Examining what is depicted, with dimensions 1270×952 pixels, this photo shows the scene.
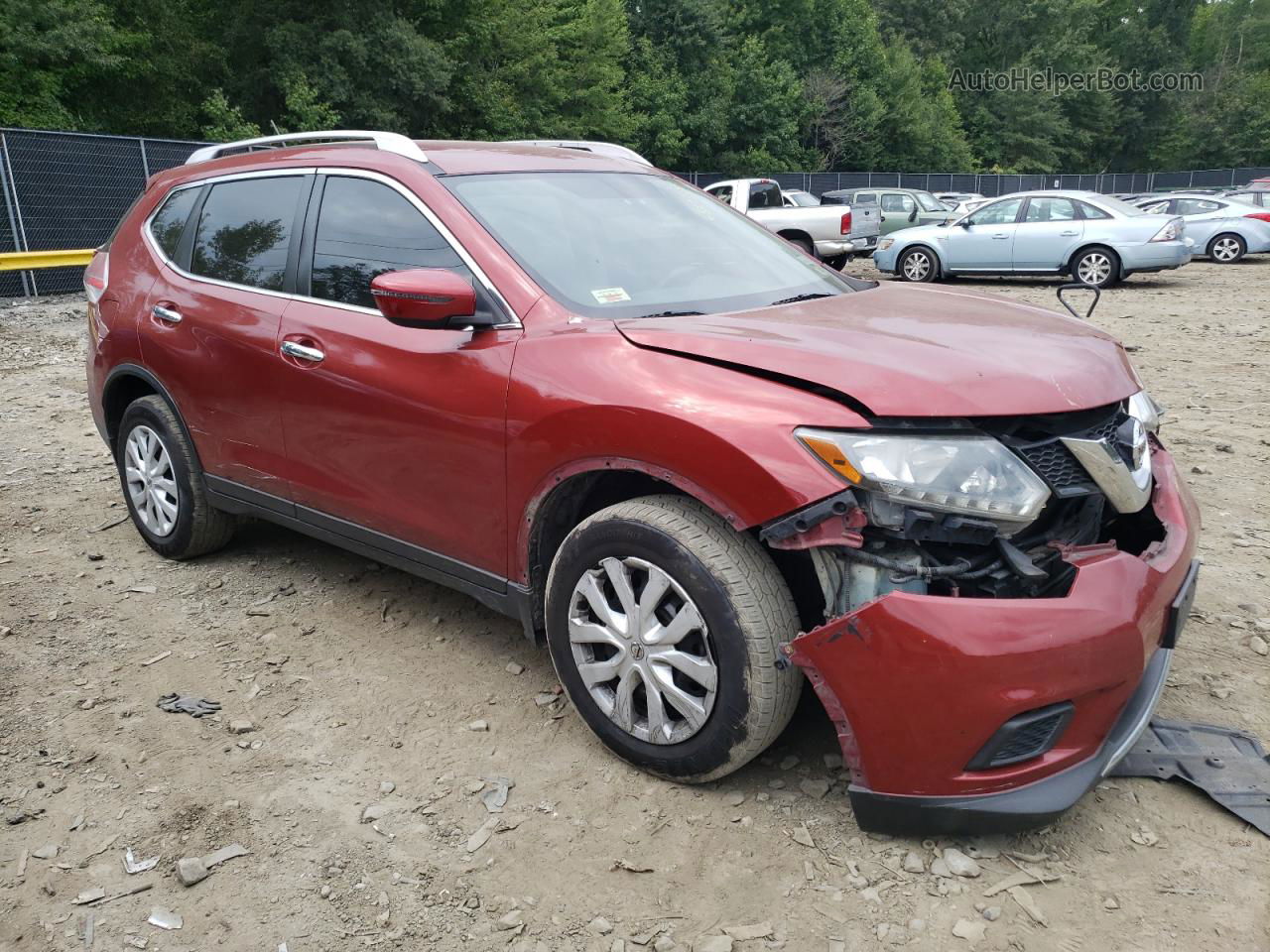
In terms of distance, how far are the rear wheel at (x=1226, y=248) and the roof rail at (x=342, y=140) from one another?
19.5 metres

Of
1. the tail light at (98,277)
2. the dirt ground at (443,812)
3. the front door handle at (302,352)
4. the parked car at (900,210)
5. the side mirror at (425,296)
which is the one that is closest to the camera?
the dirt ground at (443,812)

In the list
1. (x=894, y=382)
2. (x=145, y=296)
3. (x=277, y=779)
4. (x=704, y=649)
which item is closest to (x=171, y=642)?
(x=277, y=779)

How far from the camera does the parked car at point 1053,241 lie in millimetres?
14578

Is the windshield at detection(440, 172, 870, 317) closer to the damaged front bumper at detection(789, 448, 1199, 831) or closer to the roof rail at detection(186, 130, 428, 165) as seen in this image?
the roof rail at detection(186, 130, 428, 165)

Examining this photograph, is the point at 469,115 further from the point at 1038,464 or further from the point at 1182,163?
the point at 1182,163

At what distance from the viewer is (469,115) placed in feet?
→ 99.4

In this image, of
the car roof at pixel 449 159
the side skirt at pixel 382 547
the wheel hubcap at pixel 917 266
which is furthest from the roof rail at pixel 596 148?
the wheel hubcap at pixel 917 266

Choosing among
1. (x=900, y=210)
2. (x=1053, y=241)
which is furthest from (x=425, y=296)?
(x=900, y=210)

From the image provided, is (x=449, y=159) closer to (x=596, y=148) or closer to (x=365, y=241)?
(x=365, y=241)

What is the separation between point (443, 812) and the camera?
271cm

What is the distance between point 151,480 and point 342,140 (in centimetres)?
175

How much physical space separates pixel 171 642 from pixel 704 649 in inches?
89.3

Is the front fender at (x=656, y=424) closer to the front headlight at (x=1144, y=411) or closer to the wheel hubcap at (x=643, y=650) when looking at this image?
the wheel hubcap at (x=643, y=650)

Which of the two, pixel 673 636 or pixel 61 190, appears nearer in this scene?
pixel 673 636
